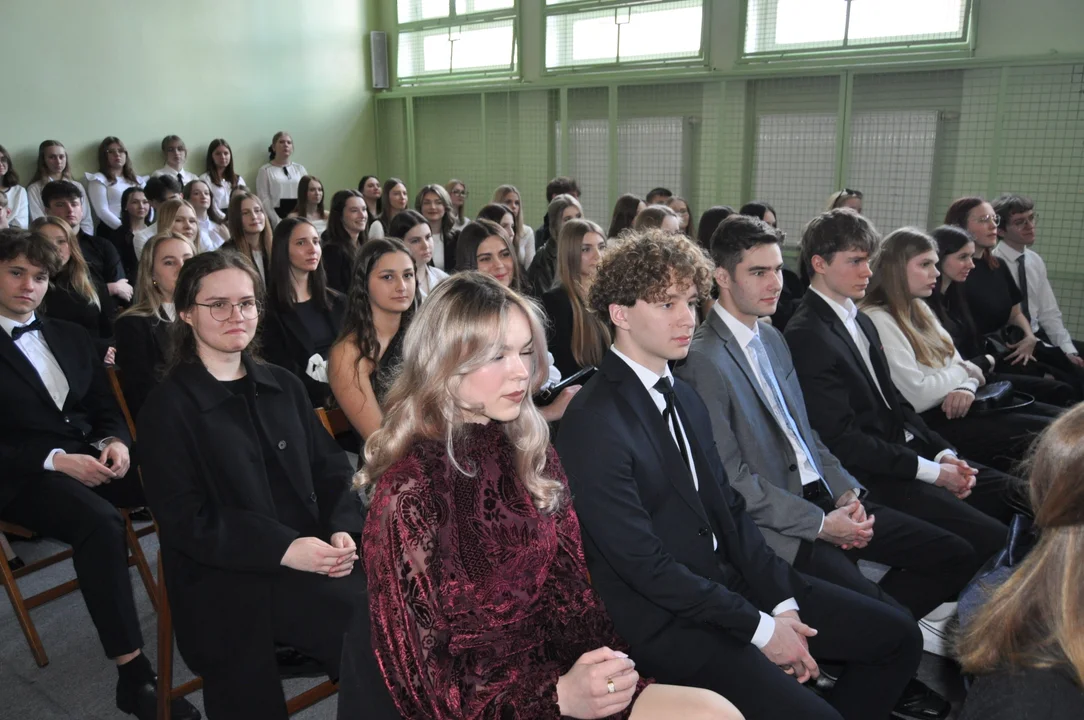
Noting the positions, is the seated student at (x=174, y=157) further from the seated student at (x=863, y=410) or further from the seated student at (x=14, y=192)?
the seated student at (x=863, y=410)

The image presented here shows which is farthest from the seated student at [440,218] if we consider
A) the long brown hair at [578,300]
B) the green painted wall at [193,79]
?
the green painted wall at [193,79]

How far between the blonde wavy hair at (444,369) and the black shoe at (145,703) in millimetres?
1368

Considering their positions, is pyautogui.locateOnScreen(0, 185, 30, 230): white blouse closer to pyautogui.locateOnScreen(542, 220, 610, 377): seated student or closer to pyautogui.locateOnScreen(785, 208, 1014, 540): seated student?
pyautogui.locateOnScreen(542, 220, 610, 377): seated student

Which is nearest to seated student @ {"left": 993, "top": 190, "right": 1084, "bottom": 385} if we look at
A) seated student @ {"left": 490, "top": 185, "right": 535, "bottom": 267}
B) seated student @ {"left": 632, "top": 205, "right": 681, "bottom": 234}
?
seated student @ {"left": 632, "top": 205, "right": 681, "bottom": 234}

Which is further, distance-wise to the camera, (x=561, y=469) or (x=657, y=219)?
(x=657, y=219)

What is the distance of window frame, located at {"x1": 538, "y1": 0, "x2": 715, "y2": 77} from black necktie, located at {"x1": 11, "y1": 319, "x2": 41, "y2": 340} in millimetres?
6344

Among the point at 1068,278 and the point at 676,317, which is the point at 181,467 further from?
the point at 1068,278

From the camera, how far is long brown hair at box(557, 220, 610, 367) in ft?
12.3

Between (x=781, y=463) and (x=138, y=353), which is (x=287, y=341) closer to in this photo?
(x=138, y=353)

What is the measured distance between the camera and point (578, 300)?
3.84 meters

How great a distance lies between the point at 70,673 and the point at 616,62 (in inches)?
287

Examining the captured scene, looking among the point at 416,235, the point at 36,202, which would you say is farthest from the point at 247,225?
the point at 36,202

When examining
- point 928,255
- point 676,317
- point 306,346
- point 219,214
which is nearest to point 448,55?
point 219,214

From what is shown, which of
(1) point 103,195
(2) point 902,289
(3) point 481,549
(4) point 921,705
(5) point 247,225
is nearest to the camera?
(3) point 481,549
